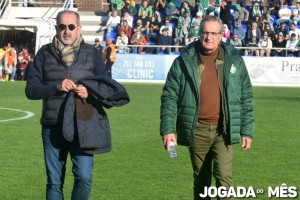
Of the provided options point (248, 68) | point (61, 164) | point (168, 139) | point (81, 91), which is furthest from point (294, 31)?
point (81, 91)

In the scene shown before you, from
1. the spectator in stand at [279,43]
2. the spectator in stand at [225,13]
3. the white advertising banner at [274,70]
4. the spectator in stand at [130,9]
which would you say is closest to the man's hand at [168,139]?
the white advertising banner at [274,70]

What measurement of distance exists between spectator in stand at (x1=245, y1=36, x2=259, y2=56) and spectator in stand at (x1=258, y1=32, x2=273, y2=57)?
20cm

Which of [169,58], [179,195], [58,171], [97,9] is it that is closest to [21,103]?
[169,58]

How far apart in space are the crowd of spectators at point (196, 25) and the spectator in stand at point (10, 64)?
4.35m

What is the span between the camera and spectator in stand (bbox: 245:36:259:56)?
39.4 m

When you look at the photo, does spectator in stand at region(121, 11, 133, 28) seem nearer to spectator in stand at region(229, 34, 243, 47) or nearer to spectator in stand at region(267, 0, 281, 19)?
spectator in stand at region(229, 34, 243, 47)

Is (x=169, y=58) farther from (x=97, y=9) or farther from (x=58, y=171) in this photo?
(x=58, y=171)

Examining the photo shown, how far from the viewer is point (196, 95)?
893 centimetres

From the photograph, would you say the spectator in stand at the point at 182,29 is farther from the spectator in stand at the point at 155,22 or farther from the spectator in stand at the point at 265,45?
the spectator in stand at the point at 265,45

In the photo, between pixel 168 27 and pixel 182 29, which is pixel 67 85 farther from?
pixel 182 29

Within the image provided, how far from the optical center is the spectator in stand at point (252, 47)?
3938cm

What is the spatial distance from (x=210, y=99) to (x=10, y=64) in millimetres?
32952

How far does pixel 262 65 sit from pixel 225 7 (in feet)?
18.7

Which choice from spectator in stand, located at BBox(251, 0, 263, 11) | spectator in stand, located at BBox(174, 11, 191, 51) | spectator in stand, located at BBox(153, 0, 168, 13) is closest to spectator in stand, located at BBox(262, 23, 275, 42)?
spectator in stand, located at BBox(251, 0, 263, 11)
